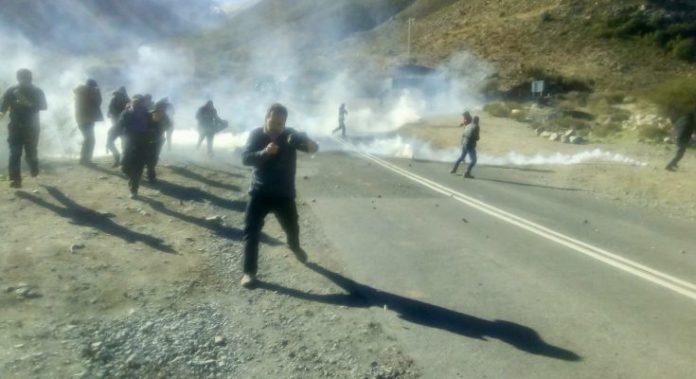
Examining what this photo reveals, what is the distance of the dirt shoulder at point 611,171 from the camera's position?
14.7m

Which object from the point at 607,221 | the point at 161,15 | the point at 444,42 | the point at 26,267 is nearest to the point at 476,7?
the point at 444,42

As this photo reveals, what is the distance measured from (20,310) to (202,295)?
1.44 metres

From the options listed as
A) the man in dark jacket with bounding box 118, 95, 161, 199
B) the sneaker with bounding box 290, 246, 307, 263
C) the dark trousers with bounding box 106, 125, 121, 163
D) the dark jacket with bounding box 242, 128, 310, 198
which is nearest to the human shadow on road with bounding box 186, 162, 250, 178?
the dark trousers with bounding box 106, 125, 121, 163

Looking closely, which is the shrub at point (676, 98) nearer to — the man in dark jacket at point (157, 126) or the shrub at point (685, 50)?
the man in dark jacket at point (157, 126)

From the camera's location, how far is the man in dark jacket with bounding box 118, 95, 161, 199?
1062 centimetres

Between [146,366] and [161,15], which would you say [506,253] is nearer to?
[146,366]

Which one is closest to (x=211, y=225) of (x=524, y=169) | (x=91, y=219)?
(x=91, y=219)

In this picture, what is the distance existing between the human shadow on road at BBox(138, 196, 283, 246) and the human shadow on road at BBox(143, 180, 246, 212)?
2.68 feet

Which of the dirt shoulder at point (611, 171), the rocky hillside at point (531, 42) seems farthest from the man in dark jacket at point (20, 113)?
the rocky hillside at point (531, 42)

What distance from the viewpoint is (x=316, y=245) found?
8.43 metres

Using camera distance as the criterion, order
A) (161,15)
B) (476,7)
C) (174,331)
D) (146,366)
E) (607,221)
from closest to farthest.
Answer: (146,366) < (174,331) < (607,221) < (476,7) < (161,15)

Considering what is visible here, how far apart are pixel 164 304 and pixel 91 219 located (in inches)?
142

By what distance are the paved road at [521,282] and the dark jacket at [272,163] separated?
1.11m

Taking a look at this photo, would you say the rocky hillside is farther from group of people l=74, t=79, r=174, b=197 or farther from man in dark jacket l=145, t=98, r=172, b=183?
man in dark jacket l=145, t=98, r=172, b=183
